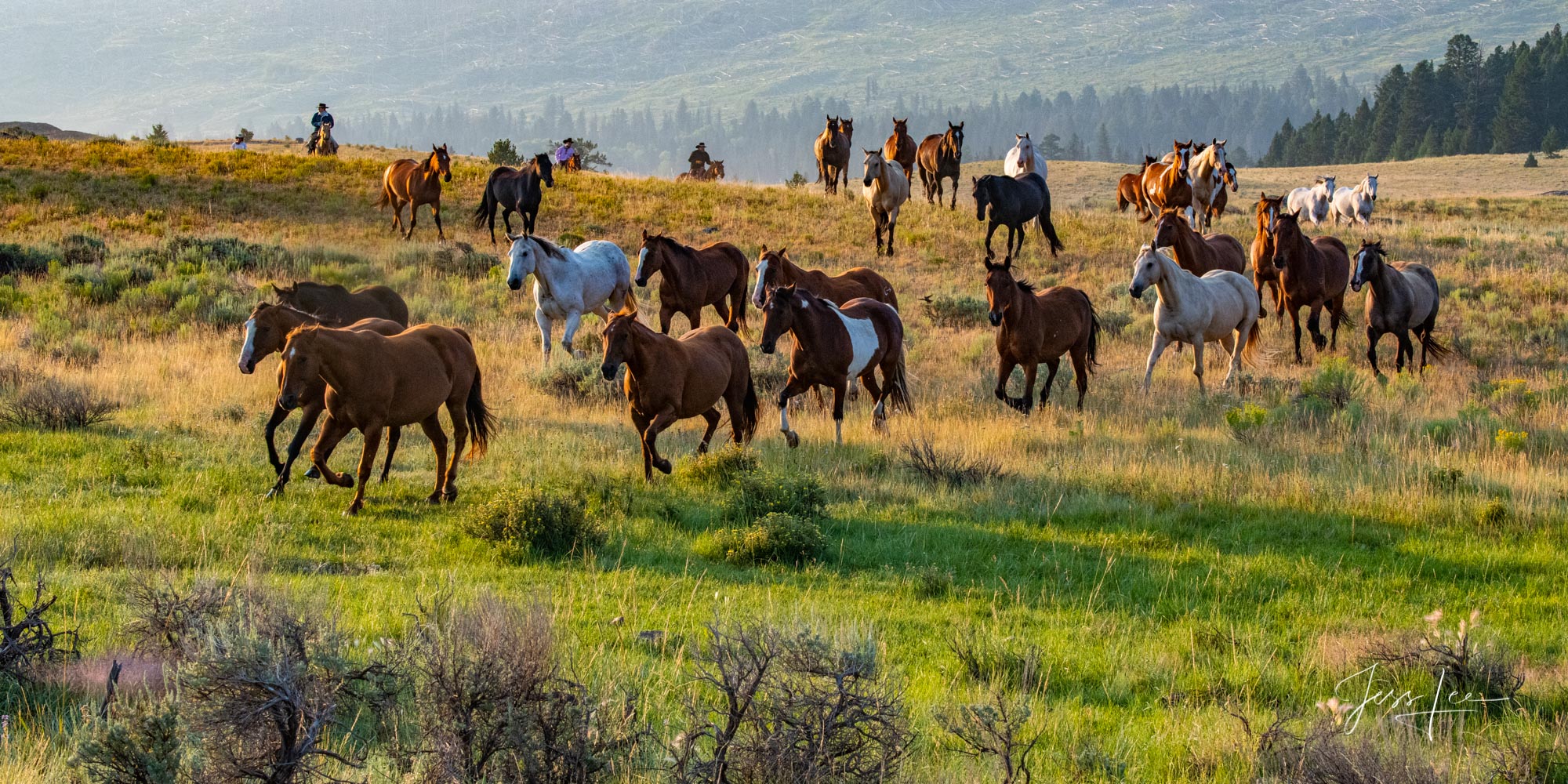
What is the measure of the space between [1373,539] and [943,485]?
3458 mm

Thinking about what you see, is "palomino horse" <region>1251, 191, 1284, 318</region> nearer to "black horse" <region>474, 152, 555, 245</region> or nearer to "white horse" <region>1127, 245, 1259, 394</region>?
"white horse" <region>1127, 245, 1259, 394</region>

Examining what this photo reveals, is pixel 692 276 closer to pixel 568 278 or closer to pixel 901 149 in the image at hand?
pixel 568 278

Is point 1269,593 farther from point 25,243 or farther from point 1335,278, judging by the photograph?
point 25,243

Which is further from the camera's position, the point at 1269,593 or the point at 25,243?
the point at 25,243

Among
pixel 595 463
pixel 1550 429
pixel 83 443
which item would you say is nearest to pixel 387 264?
pixel 83 443

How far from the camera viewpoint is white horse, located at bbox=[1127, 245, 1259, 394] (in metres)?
16.3

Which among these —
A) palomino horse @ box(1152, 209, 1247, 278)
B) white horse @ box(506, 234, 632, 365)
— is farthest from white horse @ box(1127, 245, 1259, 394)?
white horse @ box(506, 234, 632, 365)

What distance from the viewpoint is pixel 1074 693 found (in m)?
6.02

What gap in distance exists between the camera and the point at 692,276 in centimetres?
1761

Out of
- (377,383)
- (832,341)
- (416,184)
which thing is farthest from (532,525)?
(416,184)

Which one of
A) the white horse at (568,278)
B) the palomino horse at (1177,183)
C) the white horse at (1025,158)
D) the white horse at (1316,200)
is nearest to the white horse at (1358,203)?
the white horse at (1316,200)

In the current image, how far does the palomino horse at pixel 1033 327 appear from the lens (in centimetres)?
1442

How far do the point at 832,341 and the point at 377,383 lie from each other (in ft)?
16.7

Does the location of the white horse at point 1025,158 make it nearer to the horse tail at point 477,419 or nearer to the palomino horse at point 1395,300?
the palomino horse at point 1395,300
